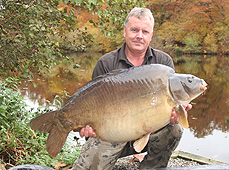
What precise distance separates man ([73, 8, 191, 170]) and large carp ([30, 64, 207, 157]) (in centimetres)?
52

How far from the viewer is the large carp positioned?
2.03m

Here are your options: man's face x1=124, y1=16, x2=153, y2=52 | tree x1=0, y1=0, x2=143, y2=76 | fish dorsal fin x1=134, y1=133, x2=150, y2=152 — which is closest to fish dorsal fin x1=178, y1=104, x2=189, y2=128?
fish dorsal fin x1=134, y1=133, x2=150, y2=152

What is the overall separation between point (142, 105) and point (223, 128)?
544cm

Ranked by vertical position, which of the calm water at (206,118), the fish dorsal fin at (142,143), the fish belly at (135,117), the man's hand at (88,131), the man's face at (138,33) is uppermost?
the man's face at (138,33)

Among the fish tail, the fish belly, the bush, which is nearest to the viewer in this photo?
the fish belly

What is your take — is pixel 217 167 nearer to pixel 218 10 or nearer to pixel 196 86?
pixel 196 86

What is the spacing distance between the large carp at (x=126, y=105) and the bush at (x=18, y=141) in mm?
1134

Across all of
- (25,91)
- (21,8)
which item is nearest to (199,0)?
(25,91)

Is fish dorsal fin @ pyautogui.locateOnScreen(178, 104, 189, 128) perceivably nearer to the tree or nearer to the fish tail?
the fish tail

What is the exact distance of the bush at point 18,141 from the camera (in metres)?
3.16

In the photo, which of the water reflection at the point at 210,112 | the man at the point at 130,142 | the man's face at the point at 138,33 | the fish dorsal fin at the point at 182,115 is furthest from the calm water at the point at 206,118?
the fish dorsal fin at the point at 182,115

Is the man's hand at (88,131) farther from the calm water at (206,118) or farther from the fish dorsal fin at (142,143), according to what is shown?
the calm water at (206,118)

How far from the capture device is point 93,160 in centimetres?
262

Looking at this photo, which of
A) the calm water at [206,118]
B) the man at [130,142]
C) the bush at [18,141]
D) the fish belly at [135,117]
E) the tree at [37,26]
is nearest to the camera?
the fish belly at [135,117]
